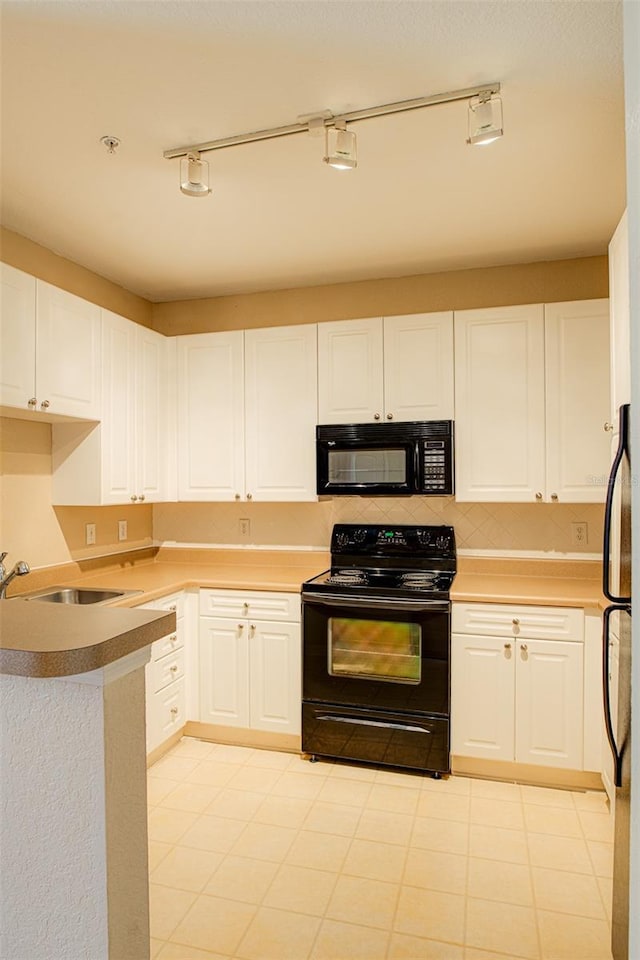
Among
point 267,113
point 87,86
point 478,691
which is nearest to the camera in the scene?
point 87,86

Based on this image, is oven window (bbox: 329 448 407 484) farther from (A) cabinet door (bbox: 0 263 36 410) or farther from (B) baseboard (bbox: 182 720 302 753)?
(A) cabinet door (bbox: 0 263 36 410)

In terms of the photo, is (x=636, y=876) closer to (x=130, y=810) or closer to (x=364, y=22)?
(x=130, y=810)

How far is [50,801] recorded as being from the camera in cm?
104

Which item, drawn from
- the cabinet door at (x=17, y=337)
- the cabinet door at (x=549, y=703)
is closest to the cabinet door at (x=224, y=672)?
the cabinet door at (x=549, y=703)

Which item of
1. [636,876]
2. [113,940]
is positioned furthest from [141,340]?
[636,876]

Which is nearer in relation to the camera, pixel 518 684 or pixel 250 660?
pixel 518 684

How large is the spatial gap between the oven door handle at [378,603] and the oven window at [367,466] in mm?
636

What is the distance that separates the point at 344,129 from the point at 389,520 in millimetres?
2092

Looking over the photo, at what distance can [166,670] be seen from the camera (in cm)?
299

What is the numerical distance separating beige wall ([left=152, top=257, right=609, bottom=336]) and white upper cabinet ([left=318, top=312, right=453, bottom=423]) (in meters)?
0.30

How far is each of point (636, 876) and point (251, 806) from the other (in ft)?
6.95

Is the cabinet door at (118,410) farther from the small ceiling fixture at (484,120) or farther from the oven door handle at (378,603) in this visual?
the small ceiling fixture at (484,120)

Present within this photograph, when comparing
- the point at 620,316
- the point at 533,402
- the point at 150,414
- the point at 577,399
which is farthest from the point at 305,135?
the point at 150,414

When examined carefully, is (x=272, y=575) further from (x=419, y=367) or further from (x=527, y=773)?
(x=527, y=773)
